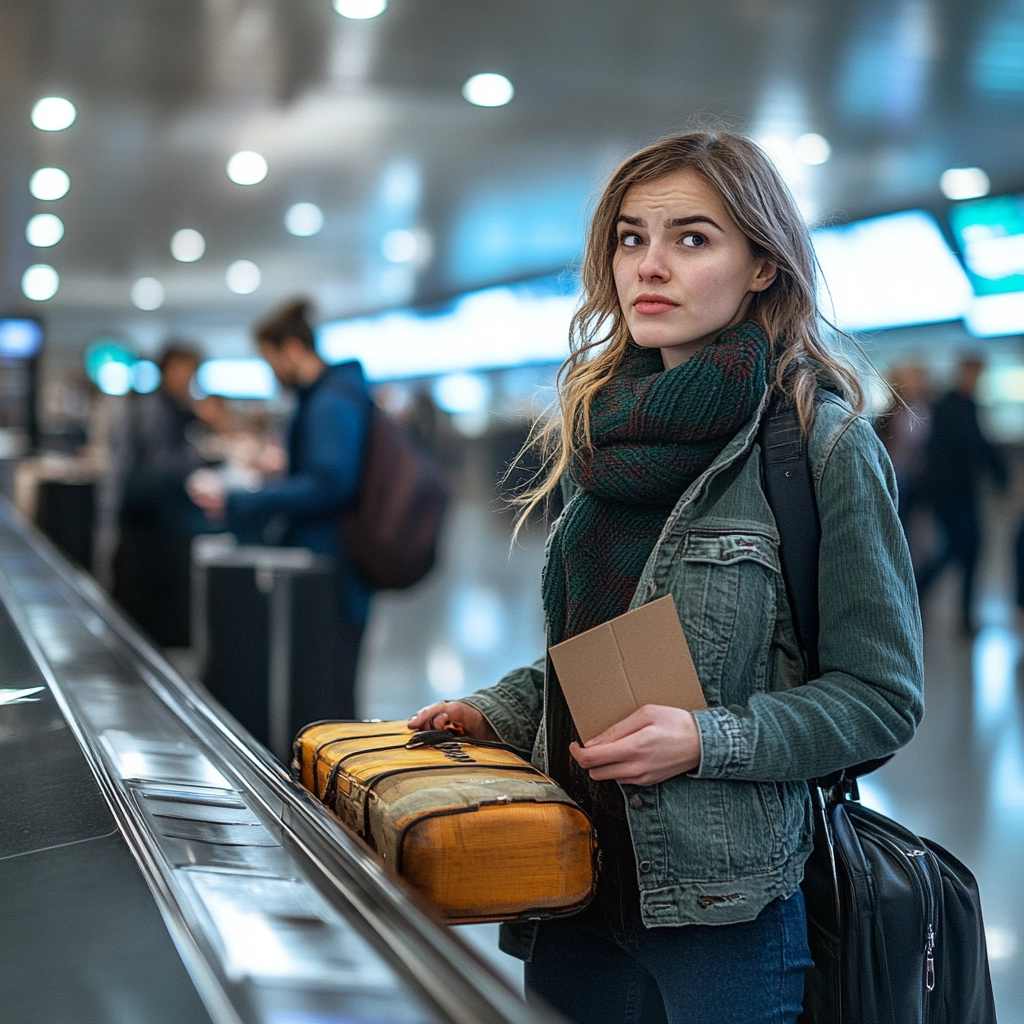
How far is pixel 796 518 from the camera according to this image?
4.67 ft

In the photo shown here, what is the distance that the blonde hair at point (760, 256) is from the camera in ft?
4.97

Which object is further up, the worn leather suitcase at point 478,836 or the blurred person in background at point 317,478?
the blurred person in background at point 317,478

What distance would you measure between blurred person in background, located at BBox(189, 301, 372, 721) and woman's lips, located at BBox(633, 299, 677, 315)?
2817mm

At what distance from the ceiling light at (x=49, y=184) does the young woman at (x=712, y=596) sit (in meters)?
9.71

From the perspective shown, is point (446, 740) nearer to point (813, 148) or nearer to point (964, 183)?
point (813, 148)

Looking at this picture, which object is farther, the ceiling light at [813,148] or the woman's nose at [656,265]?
the ceiling light at [813,148]

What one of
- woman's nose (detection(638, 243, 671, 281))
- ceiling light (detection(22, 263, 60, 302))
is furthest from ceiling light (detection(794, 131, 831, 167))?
ceiling light (detection(22, 263, 60, 302))

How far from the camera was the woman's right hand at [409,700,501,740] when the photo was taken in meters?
1.71

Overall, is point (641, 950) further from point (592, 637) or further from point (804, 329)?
point (804, 329)

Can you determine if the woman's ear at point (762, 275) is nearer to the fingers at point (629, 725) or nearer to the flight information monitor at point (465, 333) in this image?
the fingers at point (629, 725)

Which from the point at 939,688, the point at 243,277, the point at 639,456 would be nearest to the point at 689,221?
the point at 639,456

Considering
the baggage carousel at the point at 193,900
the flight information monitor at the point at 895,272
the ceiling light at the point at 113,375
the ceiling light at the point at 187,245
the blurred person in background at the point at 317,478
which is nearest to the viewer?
the baggage carousel at the point at 193,900

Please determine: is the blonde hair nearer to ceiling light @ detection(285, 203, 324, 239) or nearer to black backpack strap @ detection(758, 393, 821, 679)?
black backpack strap @ detection(758, 393, 821, 679)

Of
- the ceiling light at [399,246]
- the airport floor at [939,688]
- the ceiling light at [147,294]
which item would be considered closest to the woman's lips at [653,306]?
the airport floor at [939,688]
